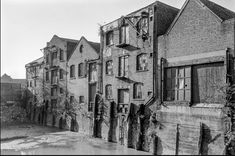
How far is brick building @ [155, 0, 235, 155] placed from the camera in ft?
49.8

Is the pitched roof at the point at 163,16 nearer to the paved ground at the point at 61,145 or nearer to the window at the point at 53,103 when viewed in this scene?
the paved ground at the point at 61,145

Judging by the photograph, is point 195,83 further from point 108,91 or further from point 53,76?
point 53,76

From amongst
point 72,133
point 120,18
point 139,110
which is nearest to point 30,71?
point 72,133

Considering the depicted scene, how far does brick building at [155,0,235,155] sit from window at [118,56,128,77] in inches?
153

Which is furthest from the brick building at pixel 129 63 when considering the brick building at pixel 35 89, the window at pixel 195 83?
the brick building at pixel 35 89

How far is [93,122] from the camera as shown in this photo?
81.6ft

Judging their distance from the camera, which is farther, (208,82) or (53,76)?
(53,76)

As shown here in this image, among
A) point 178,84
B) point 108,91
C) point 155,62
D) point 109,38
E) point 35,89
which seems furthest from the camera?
point 35,89

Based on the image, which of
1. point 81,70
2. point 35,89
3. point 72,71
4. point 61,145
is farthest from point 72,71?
point 35,89

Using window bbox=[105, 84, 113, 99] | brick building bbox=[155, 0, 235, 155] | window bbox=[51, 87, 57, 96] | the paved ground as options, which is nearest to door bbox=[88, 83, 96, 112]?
window bbox=[105, 84, 113, 99]

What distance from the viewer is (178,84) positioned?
17734 millimetres

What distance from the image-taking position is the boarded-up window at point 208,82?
15.4m

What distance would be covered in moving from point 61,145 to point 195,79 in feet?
39.8

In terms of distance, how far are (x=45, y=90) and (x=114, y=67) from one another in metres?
15.6
